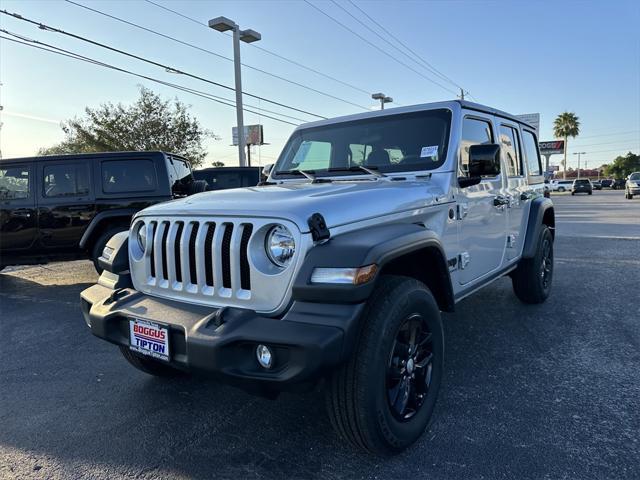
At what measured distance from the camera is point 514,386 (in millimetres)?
3127

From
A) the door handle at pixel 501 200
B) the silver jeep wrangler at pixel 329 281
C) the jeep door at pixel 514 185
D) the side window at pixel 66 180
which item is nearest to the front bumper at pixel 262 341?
the silver jeep wrangler at pixel 329 281

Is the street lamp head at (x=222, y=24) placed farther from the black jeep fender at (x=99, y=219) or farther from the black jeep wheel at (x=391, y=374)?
the black jeep wheel at (x=391, y=374)

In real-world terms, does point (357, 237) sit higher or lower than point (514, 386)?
higher

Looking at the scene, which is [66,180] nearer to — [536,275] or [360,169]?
[360,169]

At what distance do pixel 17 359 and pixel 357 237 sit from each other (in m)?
3.35

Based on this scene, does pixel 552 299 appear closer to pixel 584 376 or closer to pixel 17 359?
pixel 584 376

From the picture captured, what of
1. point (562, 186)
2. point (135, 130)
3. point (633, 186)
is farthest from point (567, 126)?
point (135, 130)

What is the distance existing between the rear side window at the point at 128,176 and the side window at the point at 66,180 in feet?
0.89

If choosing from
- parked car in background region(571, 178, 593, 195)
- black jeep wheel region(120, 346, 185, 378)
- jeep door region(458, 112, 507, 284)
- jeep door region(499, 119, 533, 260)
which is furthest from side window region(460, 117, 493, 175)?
parked car in background region(571, 178, 593, 195)

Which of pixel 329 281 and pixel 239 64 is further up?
pixel 239 64

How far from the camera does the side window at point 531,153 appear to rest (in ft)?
16.3

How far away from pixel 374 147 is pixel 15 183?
555 centimetres

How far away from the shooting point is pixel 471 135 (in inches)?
142

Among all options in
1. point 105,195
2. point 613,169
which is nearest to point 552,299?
point 105,195
